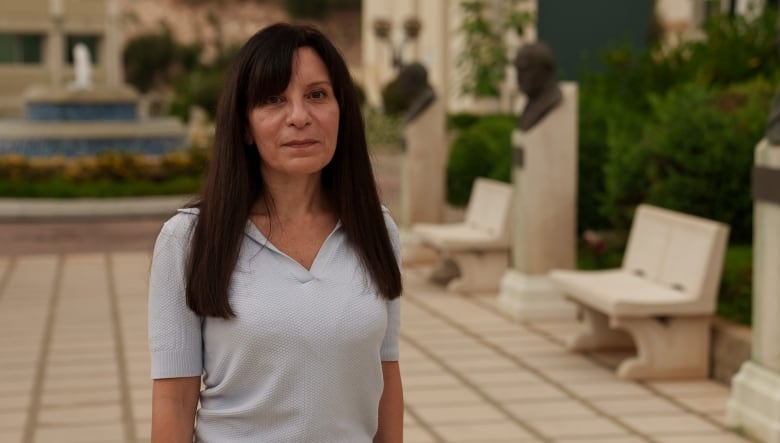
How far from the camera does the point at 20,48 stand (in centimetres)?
4675

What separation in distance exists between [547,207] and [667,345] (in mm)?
2436

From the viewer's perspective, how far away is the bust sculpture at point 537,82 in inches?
385

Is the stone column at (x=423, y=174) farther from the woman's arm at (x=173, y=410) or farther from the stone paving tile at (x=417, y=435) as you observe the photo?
the woman's arm at (x=173, y=410)

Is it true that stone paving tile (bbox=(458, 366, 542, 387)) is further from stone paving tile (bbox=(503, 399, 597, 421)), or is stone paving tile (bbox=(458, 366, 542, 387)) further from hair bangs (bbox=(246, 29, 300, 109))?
hair bangs (bbox=(246, 29, 300, 109))

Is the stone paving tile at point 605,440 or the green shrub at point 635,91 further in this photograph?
the green shrub at point 635,91

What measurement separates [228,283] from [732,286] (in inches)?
254

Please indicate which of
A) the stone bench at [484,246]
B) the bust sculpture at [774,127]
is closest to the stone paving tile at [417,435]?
the bust sculpture at [774,127]

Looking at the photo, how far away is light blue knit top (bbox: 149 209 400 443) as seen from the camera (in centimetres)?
246

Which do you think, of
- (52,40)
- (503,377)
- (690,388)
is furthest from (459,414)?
(52,40)

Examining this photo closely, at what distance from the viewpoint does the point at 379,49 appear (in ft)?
149

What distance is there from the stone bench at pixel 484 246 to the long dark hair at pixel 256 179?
8392 millimetres

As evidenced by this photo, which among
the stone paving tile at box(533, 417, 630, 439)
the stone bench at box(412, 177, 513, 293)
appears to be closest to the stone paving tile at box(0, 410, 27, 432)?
the stone paving tile at box(533, 417, 630, 439)

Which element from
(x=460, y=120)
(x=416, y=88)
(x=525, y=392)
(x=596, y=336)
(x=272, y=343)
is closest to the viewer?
(x=272, y=343)

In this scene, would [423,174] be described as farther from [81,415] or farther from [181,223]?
[181,223]
